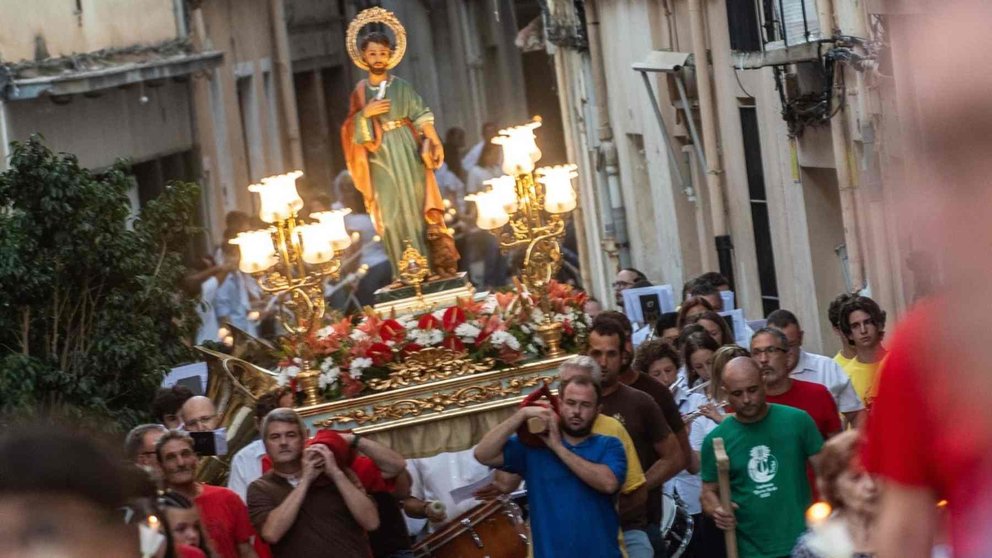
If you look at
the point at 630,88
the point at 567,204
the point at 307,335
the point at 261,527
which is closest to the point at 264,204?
the point at 307,335

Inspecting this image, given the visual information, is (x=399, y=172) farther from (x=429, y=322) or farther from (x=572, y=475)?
(x=572, y=475)

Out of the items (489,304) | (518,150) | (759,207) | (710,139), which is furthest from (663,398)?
(710,139)

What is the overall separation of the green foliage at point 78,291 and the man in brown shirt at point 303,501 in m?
2.76

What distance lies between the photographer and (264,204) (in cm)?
1159

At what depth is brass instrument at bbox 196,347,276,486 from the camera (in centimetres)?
1202

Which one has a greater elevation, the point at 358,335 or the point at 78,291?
the point at 78,291

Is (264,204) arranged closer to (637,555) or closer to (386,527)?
(386,527)

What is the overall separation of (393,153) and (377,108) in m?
0.29

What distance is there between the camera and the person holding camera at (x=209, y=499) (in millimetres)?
8391


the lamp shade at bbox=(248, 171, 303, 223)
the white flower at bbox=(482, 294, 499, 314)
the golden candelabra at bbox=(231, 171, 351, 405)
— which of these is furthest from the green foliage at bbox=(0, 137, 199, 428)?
the white flower at bbox=(482, 294, 499, 314)

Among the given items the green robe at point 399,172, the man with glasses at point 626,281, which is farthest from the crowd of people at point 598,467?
the man with glasses at point 626,281

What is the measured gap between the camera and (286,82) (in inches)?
1217

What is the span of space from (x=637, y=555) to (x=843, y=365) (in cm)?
229

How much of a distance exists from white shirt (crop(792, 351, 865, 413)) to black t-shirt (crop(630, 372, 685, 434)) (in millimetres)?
687
